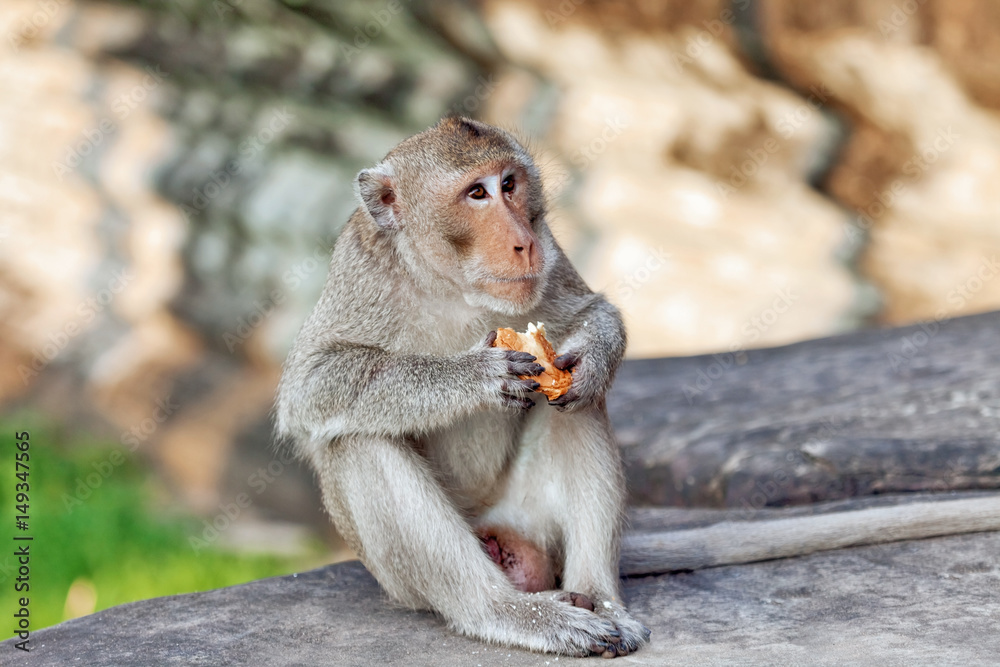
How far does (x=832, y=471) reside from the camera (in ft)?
18.4

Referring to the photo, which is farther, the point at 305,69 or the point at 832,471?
the point at 305,69

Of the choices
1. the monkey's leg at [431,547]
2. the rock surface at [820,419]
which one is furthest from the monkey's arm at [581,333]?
the rock surface at [820,419]

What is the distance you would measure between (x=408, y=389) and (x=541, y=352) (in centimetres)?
51

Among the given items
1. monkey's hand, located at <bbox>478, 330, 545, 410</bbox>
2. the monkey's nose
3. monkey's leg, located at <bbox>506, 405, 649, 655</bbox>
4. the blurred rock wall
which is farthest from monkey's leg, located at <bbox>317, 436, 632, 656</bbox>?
the blurred rock wall

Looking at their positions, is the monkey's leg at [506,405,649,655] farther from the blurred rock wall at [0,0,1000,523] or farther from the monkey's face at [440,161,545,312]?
the blurred rock wall at [0,0,1000,523]

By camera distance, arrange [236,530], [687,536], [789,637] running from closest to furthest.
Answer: [789,637], [687,536], [236,530]

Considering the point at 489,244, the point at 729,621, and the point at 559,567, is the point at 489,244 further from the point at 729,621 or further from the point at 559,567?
the point at 729,621

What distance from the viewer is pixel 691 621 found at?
13.7ft

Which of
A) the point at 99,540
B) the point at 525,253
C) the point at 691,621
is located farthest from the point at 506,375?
the point at 99,540

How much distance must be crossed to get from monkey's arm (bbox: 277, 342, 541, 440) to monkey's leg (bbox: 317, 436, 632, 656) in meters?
0.10

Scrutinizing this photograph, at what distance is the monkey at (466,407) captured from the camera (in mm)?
4047

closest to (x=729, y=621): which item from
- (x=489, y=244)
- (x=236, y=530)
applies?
(x=489, y=244)

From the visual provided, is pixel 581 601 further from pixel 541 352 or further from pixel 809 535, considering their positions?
pixel 809 535

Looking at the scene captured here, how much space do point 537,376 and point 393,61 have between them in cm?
708
